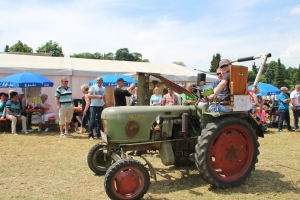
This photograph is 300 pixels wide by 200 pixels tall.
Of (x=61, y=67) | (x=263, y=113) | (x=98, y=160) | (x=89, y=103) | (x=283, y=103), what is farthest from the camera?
(x=61, y=67)

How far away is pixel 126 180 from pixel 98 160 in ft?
4.19

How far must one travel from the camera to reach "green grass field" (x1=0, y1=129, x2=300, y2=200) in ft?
12.6

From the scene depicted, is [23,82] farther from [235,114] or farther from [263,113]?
[263,113]

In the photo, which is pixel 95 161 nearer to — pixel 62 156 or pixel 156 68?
pixel 62 156

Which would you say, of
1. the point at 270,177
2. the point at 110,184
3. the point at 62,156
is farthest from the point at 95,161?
the point at 270,177

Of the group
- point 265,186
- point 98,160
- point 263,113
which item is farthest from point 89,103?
point 263,113

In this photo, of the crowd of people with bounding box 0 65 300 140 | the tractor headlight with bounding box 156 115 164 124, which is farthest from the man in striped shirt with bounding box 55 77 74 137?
the tractor headlight with bounding box 156 115 164 124

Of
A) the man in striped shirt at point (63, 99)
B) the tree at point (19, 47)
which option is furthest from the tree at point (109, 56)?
the man in striped shirt at point (63, 99)

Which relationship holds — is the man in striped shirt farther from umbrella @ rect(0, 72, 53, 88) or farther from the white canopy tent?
the white canopy tent

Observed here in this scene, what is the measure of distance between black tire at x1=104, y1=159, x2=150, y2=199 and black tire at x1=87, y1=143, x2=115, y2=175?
102cm

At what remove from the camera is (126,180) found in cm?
356

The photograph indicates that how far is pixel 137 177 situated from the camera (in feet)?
11.9

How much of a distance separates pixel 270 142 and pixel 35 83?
7.54 m

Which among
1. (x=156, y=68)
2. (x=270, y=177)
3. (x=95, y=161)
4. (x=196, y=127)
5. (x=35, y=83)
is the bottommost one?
(x=270, y=177)
